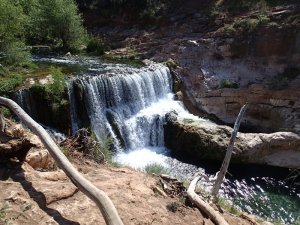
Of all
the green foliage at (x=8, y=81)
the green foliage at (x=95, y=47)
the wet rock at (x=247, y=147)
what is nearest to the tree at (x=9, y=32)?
the green foliage at (x=8, y=81)

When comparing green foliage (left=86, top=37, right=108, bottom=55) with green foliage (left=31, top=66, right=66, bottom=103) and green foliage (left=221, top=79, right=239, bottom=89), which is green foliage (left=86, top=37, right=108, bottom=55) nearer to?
green foliage (left=221, top=79, right=239, bottom=89)

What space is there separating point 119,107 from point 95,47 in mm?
7720

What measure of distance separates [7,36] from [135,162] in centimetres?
688

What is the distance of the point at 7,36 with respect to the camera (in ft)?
48.0

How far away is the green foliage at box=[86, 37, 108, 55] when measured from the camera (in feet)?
71.5

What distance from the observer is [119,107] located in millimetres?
15641

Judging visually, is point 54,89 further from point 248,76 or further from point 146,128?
point 248,76

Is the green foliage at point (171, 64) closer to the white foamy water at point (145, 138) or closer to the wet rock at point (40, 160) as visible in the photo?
the white foamy water at point (145, 138)

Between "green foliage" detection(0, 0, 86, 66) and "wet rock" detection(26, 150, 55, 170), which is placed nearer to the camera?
"wet rock" detection(26, 150, 55, 170)

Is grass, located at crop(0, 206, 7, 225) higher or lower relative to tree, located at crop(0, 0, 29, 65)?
lower

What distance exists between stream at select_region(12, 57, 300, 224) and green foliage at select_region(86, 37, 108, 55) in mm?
3911

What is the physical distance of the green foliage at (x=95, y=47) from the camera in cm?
2178

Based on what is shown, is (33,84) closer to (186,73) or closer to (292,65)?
(186,73)

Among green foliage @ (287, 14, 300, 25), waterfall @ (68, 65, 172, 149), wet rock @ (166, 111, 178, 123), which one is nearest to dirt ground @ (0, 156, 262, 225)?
waterfall @ (68, 65, 172, 149)
